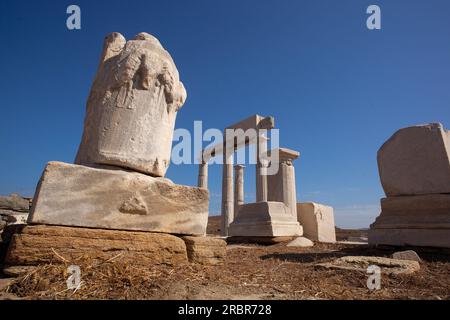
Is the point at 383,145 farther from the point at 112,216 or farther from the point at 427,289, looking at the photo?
the point at 112,216

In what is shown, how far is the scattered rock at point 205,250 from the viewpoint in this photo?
118 inches

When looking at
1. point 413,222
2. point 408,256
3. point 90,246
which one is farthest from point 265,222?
point 90,246

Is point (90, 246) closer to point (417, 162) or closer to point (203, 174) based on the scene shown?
point (417, 162)

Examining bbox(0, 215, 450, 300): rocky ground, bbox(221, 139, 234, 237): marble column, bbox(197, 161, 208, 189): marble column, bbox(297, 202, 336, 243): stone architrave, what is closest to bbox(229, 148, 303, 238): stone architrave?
bbox(297, 202, 336, 243): stone architrave

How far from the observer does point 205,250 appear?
3.08m

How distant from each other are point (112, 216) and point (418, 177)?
524 centimetres

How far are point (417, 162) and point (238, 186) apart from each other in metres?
12.4

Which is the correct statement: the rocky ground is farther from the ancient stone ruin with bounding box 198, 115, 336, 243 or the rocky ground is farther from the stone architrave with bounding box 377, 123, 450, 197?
the ancient stone ruin with bounding box 198, 115, 336, 243

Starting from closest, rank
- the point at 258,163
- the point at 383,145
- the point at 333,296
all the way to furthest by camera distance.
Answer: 1. the point at 333,296
2. the point at 383,145
3. the point at 258,163

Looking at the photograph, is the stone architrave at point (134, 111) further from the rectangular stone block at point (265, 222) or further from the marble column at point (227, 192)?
the marble column at point (227, 192)

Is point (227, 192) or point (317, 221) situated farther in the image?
point (227, 192)

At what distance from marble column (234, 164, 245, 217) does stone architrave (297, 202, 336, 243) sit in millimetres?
5973
